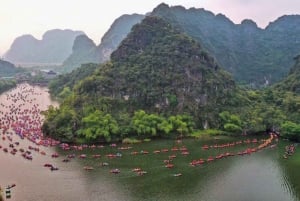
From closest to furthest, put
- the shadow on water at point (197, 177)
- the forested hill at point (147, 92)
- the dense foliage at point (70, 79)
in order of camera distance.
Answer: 1. the shadow on water at point (197, 177)
2. the forested hill at point (147, 92)
3. the dense foliage at point (70, 79)

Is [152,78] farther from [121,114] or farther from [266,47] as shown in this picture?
[266,47]

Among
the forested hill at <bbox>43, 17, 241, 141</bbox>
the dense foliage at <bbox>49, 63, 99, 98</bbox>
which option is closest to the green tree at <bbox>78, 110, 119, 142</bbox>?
the forested hill at <bbox>43, 17, 241, 141</bbox>

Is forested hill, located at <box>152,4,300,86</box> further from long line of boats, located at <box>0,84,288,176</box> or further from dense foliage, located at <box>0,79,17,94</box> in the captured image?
long line of boats, located at <box>0,84,288,176</box>

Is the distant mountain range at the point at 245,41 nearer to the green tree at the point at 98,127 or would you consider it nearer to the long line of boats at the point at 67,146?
the long line of boats at the point at 67,146

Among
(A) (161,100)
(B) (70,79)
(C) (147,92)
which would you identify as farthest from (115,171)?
(B) (70,79)

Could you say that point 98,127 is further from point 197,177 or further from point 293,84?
point 293,84

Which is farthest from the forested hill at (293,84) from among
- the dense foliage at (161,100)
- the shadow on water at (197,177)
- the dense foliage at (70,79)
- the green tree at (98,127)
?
the dense foliage at (70,79)
